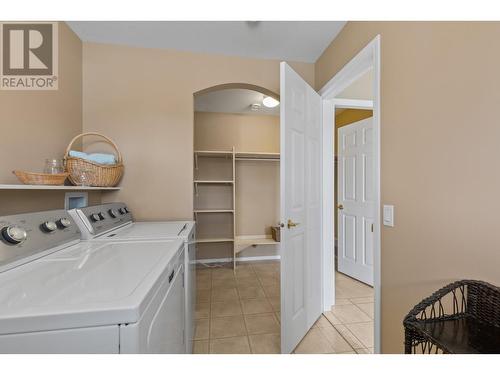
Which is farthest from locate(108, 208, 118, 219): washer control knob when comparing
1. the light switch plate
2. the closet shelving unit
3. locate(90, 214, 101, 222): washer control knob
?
the light switch plate

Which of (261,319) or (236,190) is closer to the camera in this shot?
(261,319)

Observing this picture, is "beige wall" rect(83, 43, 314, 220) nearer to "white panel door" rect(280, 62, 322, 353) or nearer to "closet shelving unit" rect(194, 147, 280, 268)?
"white panel door" rect(280, 62, 322, 353)

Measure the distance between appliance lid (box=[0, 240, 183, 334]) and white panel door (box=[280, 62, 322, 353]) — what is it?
86 cm

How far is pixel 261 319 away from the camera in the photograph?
6.73 feet

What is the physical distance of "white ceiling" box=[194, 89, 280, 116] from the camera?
2.92m

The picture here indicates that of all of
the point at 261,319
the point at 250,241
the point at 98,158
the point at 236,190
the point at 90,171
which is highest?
the point at 98,158

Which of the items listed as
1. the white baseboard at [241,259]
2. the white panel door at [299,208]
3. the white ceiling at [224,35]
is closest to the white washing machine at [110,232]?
the white panel door at [299,208]

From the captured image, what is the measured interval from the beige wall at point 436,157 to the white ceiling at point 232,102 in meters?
1.73

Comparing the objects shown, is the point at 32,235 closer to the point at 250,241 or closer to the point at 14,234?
the point at 14,234

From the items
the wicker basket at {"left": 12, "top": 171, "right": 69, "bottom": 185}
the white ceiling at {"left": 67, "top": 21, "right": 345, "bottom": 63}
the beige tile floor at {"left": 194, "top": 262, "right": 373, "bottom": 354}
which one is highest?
the white ceiling at {"left": 67, "top": 21, "right": 345, "bottom": 63}

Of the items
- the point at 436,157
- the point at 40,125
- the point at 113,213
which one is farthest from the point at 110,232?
the point at 436,157

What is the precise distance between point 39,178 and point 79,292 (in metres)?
0.98
